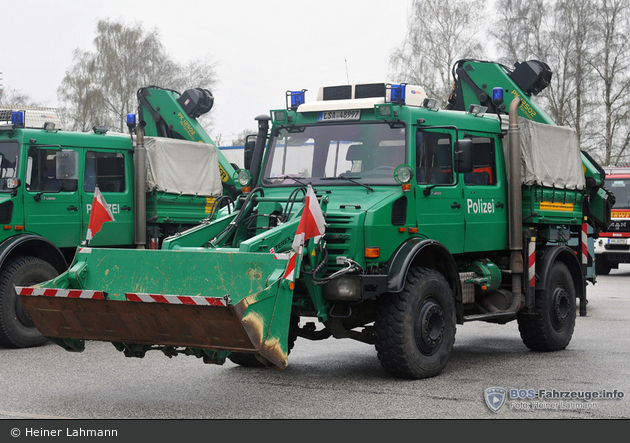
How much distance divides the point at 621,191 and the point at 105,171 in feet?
48.0

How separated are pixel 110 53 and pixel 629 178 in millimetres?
37917

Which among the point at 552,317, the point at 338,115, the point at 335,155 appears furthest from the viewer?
the point at 552,317

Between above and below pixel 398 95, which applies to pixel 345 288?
below

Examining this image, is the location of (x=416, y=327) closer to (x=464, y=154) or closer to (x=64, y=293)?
(x=464, y=154)

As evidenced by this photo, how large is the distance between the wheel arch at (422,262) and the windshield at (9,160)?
5.33 meters

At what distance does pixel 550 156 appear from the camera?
9891mm

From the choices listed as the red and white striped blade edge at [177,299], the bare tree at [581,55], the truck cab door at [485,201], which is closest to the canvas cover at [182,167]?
the truck cab door at [485,201]

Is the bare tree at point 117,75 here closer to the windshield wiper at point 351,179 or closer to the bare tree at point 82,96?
the bare tree at point 82,96

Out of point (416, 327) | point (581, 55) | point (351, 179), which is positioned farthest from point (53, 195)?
point (581, 55)

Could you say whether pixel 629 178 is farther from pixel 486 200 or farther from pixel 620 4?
pixel 620 4

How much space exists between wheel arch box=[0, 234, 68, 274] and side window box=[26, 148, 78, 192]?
65 cm

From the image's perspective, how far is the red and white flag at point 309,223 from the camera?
6.92 m

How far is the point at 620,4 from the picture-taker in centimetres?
4253
